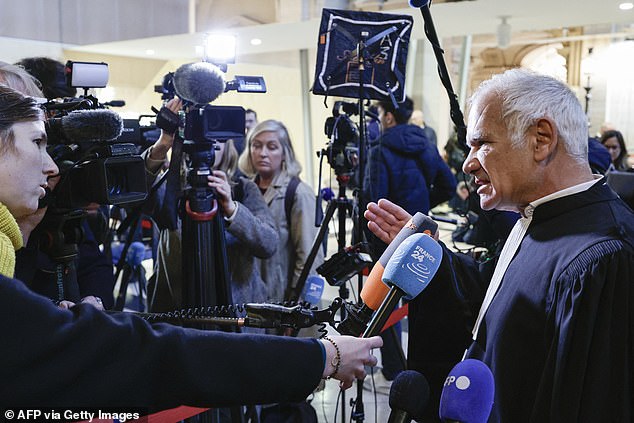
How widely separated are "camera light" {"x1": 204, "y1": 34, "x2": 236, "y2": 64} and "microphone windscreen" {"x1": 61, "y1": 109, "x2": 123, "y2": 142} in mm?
601

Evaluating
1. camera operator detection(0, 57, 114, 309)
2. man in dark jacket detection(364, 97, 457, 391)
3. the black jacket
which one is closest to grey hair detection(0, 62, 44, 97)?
camera operator detection(0, 57, 114, 309)

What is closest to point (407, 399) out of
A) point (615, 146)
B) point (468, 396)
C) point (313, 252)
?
point (468, 396)

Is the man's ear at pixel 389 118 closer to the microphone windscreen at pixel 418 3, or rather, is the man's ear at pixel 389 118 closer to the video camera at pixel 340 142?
the video camera at pixel 340 142

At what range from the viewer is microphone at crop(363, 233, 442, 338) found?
3.14 ft

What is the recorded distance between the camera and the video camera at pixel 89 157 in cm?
148

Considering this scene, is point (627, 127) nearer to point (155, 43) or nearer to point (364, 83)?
point (155, 43)

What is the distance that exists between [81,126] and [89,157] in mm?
106

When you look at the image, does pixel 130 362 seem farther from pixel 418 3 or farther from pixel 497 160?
pixel 418 3

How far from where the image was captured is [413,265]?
992mm

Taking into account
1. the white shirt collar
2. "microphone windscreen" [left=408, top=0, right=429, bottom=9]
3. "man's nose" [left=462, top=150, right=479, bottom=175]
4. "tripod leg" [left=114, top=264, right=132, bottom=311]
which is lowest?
"tripod leg" [left=114, top=264, right=132, bottom=311]

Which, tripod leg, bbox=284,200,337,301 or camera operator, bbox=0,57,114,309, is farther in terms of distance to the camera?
tripod leg, bbox=284,200,337,301

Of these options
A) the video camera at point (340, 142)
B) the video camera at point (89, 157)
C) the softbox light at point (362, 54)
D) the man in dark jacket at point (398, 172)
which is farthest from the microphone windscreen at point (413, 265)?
the man in dark jacket at point (398, 172)

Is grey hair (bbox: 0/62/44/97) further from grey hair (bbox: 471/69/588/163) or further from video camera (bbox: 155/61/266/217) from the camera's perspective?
grey hair (bbox: 471/69/588/163)

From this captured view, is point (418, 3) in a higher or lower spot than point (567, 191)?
higher
